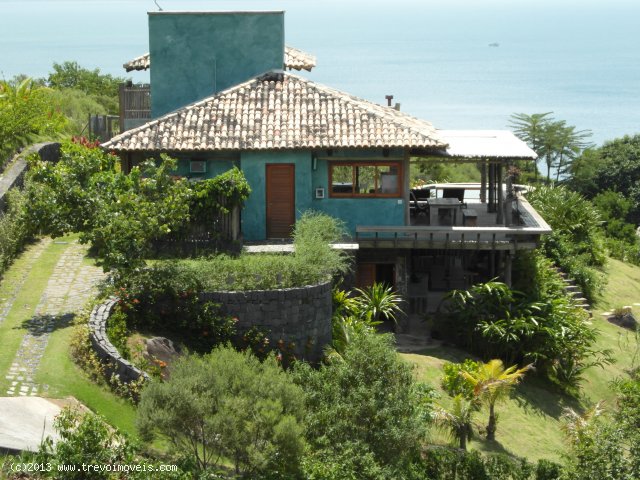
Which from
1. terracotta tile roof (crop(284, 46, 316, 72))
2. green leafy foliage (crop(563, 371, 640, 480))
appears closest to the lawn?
green leafy foliage (crop(563, 371, 640, 480))

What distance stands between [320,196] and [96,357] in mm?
10462

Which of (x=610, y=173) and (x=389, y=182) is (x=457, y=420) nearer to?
(x=389, y=182)

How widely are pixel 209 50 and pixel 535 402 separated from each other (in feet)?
45.7

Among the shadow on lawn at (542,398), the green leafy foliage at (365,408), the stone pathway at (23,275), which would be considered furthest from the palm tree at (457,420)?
the stone pathway at (23,275)

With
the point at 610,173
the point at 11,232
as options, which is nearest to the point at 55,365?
the point at 11,232

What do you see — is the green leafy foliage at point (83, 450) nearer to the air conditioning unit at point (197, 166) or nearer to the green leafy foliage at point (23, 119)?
the air conditioning unit at point (197, 166)

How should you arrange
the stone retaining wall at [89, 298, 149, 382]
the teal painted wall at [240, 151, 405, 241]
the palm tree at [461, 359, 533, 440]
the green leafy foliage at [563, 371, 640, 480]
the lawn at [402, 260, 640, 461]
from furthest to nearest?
the teal painted wall at [240, 151, 405, 241] → the lawn at [402, 260, 640, 461] → the palm tree at [461, 359, 533, 440] → the stone retaining wall at [89, 298, 149, 382] → the green leafy foliage at [563, 371, 640, 480]

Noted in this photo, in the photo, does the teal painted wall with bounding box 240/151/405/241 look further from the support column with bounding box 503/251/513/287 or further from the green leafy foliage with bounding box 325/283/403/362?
the support column with bounding box 503/251/513/287

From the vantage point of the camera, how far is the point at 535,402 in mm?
26016

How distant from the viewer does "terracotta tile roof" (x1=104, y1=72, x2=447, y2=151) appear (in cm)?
2795

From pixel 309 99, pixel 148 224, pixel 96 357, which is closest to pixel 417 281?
pixel 309 99

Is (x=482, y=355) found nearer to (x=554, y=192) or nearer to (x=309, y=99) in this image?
(x=309, y=99)

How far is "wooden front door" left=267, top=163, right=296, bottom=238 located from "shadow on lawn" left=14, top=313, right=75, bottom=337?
7820 millimetres

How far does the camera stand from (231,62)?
31328 millimetres
